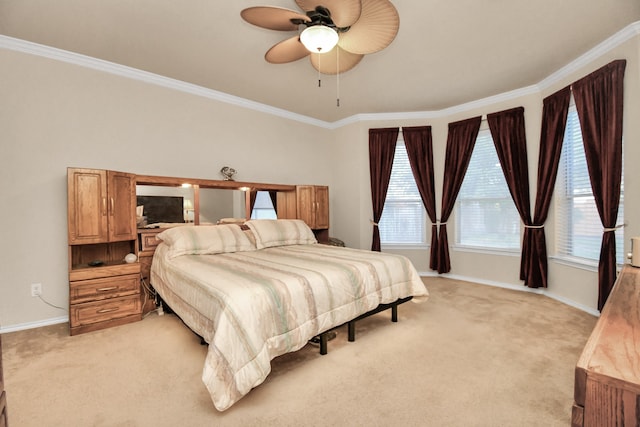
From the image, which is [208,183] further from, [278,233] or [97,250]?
[97,250]

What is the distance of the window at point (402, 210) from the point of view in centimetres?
483

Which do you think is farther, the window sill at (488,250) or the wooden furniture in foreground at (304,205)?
the wooden furniture in foreground at (304,205)

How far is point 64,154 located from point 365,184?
3881 mm

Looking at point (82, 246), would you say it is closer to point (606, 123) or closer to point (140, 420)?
point (140, 420)

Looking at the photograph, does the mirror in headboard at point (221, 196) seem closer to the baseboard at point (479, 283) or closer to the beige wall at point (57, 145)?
the beige wall at point (57, 145)

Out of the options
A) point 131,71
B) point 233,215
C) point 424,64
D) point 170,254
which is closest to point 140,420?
point 170,254

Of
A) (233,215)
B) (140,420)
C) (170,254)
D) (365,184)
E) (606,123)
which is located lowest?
(140,420)

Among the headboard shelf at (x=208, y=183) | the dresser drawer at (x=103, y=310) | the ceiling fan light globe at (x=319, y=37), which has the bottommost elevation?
the dresser drawer at (x=103, y=310)

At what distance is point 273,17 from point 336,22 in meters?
0.43

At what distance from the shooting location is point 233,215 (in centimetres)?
392

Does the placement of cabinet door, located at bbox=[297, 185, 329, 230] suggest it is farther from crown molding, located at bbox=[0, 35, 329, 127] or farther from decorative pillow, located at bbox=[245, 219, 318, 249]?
crown molding, located at bbox=[0, 35, 329, 127]

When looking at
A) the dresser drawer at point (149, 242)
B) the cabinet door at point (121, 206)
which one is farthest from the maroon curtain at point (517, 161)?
the cabinet door at point (121, 206)

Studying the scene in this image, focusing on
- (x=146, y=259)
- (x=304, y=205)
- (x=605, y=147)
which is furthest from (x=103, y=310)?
(x=605, y=147)

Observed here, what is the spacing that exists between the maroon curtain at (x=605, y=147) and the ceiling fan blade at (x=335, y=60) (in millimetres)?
2410
